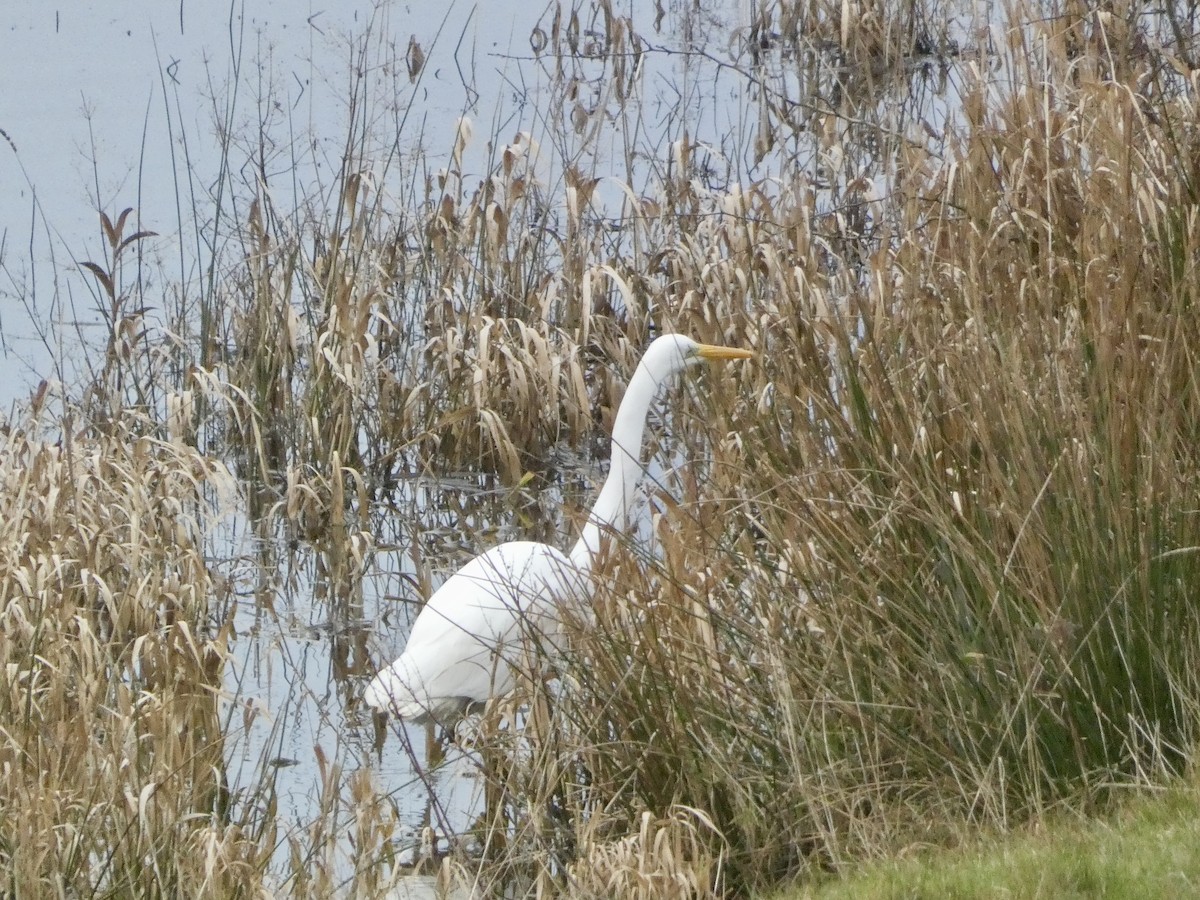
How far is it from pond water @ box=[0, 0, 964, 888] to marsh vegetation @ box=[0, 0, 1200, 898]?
0.14ft

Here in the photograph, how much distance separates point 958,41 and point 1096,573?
8.15 metres

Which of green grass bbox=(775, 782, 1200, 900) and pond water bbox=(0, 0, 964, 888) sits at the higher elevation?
pond water bbox=(0, 0, 964, 888)

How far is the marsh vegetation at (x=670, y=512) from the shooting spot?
3.14 meters

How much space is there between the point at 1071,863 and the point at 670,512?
1665 mm

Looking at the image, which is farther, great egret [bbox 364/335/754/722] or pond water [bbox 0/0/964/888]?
pond water [bbox 0/0/964/888]

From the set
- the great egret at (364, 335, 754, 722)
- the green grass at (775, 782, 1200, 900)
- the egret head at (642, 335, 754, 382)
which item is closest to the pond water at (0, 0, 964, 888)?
the great egret at (364, 335, 754, 722)

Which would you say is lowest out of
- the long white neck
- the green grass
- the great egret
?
the green grass

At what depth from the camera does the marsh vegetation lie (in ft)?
10.3

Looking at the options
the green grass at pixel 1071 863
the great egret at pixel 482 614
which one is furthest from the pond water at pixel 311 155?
the green grass at pixel 1071 863

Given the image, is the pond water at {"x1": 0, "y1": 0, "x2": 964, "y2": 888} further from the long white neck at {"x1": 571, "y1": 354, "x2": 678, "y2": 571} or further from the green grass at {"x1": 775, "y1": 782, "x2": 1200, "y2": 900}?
the green grass at {"x1": 775, "y1": 782, "x2": 1200, "y2": 900}

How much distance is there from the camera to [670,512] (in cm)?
406

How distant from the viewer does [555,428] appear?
6.46m

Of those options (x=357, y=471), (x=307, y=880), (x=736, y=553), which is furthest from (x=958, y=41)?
(x=307, y=880)

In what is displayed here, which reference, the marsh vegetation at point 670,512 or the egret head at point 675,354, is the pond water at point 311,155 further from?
the egret head at point 675,354
